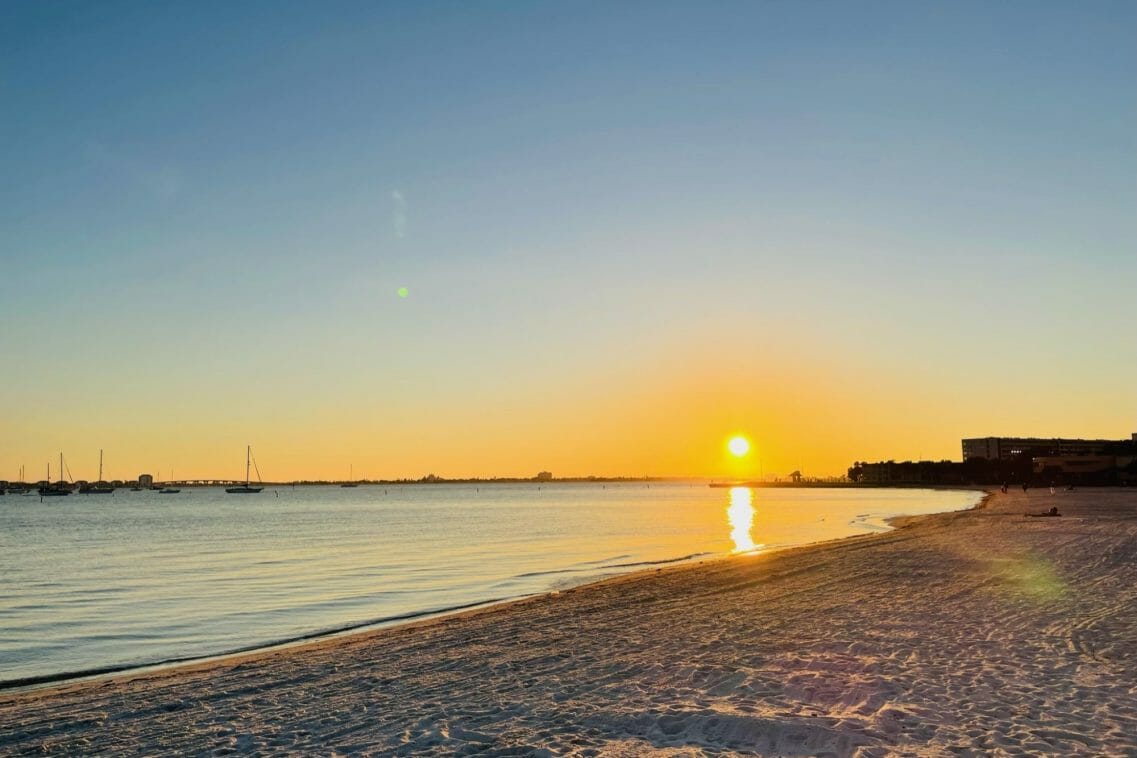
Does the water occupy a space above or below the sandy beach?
below

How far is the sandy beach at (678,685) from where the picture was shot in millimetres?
9016

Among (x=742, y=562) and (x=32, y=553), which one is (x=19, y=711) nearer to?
(x=742, y=562)

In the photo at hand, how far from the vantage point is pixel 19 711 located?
12023mm

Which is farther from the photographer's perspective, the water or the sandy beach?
the water

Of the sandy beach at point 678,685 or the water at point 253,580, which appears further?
the water at point 253,580

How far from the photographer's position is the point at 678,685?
37.6 ft

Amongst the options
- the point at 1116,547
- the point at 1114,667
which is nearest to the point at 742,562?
the point at 1116,547

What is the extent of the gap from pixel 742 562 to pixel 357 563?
17.8 meters

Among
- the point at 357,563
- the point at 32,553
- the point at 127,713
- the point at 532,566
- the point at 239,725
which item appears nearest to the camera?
the point at 239,725

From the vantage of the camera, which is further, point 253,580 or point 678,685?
point 253,580

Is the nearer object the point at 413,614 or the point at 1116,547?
the point at 413,614

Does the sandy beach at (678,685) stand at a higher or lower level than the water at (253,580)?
higher

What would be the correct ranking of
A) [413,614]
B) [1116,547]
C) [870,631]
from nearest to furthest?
[870,631], [413,614], [1116,547]

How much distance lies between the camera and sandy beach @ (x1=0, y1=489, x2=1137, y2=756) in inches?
355
